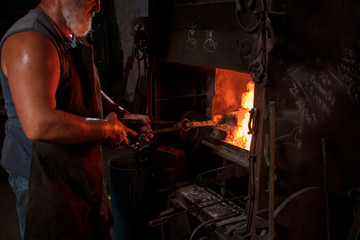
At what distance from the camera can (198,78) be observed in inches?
150

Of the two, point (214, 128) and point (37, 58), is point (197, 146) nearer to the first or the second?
point (214, 128)

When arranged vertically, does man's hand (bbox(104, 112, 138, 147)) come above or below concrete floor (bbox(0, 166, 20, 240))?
above

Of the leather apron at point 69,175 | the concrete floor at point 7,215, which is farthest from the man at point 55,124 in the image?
the concrete floor at point 7,215

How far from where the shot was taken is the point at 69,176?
185 cm

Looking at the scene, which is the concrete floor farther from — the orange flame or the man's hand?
the orange flame

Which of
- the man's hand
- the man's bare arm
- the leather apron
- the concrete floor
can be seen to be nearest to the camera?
the man's bare arm

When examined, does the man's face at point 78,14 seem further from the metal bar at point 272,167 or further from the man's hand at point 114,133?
the metal bar at point 272,167

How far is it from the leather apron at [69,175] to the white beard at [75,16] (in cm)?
17

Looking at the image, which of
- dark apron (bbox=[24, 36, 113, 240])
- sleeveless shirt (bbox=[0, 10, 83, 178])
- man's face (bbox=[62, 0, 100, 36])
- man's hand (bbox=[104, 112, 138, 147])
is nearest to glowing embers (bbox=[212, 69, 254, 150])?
man's hand (bbox=[104, 112, 138, 147])

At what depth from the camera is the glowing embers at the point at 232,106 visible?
3.25 meters

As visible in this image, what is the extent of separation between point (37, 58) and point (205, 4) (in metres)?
1.50

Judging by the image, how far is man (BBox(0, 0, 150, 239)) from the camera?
1.51 meters

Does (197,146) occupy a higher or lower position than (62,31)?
lower

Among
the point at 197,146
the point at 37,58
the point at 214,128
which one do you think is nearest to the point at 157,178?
the point at 197,146
